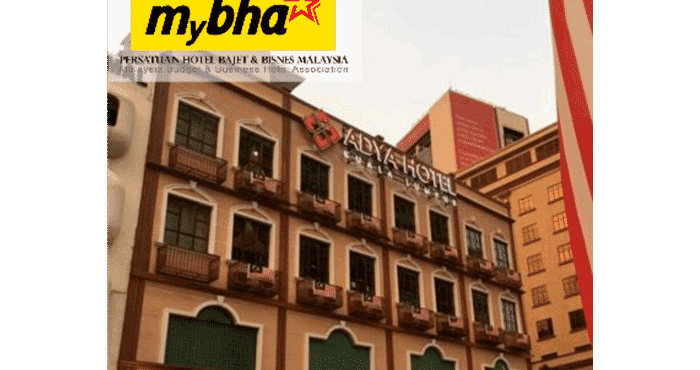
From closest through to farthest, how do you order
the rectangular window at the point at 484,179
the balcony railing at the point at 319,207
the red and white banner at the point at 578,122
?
1. the red and white banner at the point at 578,122
2. the balcony railing at the point at 319,207
3. the rectangular window at the point at 484,179

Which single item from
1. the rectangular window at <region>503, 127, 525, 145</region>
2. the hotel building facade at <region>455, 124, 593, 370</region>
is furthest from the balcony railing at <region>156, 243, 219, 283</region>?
the rectangular window at <region>503, 127, 525, 145</region>

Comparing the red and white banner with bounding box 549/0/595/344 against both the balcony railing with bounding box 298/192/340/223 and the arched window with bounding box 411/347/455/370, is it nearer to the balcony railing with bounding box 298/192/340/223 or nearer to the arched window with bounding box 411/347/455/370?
the balcony railing with bounding box 298/192/340/223

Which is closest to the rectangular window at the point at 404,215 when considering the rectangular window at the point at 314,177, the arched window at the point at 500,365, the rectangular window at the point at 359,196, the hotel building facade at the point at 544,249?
the rectangular window at the point at 359,196

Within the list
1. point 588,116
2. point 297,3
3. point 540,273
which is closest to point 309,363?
point 297,3

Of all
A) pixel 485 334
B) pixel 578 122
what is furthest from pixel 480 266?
pixel 578 122

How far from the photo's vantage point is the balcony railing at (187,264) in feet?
61.6

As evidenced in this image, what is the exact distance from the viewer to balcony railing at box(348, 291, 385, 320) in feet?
78.6

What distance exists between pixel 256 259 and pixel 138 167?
205 inches

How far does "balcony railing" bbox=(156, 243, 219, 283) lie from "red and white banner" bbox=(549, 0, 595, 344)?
14.8 m

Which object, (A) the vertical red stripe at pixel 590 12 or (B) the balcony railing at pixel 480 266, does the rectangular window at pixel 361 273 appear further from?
(A) the vertical red stripe at pixel 590 12

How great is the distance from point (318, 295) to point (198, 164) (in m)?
6.42

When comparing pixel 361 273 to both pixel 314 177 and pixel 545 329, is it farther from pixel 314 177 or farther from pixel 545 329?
pixel 545 329

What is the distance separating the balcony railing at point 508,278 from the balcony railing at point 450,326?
5.42 meters

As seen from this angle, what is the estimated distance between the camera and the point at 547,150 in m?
51.9
